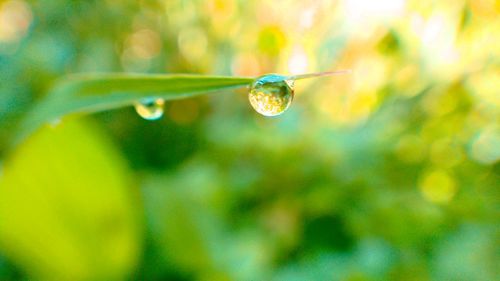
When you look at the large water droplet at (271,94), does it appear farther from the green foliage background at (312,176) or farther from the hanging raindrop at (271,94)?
the green foliage background at (312,176)

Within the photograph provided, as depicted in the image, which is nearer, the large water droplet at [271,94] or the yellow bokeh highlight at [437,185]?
the large water droplet at [271,94]

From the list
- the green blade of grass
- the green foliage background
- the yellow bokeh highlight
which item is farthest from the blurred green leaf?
the yellow bokeh highlight

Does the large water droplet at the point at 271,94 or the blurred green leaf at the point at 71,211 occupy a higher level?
the blurred green leaf at the point at 71,211

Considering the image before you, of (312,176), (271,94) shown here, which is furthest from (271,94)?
(312,176)

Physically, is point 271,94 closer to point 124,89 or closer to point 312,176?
point 124,89

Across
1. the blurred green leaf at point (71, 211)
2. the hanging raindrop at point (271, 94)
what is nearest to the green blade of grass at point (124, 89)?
the hanging raindrop at point (271, 94)

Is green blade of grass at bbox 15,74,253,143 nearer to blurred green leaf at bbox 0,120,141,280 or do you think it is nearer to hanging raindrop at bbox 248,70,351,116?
hanging raindrop at bbox 248,70,351,116
